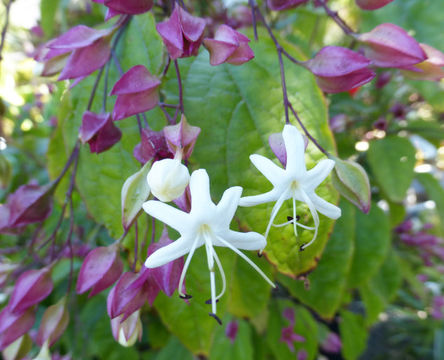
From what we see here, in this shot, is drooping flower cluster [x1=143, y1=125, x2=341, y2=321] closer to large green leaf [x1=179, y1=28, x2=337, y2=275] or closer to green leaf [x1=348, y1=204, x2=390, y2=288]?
large green leaf [x1=179, y1=28, x2=337, y2=275]

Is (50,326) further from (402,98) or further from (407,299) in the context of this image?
(407,299)

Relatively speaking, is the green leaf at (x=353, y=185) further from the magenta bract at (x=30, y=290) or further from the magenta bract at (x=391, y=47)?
the magenta bract at (x=30, y=290)

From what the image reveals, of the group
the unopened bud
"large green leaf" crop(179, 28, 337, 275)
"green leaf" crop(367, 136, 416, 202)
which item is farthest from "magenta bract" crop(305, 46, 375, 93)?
"green leaf" crop(367, 136, 416, 202)

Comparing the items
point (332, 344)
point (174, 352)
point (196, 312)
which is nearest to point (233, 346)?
point (174, 352)

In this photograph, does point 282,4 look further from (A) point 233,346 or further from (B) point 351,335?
Result: (B) point 351,335

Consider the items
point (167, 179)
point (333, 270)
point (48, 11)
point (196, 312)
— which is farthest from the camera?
point (48, 11)

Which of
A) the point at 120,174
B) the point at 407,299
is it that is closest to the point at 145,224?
the point at 120,174
